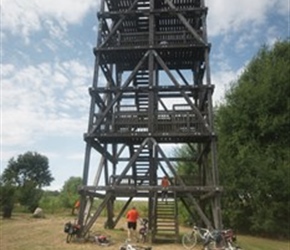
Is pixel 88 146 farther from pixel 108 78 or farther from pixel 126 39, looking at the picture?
pixel 126 39

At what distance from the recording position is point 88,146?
19172mm

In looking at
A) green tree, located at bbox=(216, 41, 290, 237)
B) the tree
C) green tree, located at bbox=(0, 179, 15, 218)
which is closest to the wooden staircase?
green tree, located at bbox=(216, 41, 290, 237)

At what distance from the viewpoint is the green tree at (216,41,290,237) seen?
28703mm

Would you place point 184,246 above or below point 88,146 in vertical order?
below

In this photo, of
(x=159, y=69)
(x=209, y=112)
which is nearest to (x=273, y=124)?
(x=159, y=69)

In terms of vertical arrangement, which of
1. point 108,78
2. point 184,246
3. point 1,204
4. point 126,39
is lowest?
point 184,246

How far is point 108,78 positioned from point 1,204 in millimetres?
17228

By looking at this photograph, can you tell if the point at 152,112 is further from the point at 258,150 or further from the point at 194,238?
the point at 258,150

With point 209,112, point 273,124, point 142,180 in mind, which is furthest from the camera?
point 273,124

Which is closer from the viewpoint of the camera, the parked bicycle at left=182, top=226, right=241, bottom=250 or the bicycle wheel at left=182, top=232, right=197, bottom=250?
the parked bicycle at left=182, top=226, right=241, bottom=250

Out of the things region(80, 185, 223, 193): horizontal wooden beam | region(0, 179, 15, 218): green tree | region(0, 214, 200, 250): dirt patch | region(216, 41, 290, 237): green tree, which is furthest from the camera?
region(0, 179, 15, 218): green tree

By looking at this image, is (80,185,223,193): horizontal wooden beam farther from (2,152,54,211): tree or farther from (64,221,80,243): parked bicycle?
(2,152,54,211): tree

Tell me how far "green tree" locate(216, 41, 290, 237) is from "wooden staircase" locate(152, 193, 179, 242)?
11.4 meters

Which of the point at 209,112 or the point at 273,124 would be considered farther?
the point at 273,124
